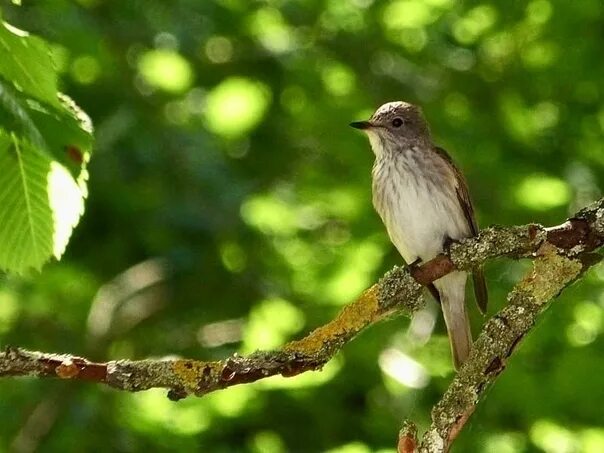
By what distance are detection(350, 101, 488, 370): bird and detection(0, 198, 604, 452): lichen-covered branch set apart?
204cm

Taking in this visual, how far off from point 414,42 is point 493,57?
0.51 metres

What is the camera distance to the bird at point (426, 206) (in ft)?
16.3

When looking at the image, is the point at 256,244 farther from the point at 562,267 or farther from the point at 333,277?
the point at 562,267

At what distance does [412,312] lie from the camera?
9.78ft

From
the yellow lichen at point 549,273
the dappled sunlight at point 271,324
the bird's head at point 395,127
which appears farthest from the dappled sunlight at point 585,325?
the yellow lichen at point 549,273

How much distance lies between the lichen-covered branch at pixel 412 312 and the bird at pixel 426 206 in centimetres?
204

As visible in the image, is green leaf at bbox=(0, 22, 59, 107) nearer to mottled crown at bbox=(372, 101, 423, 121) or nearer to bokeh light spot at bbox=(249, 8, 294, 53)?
mottled crown at bbox=(372, 101, 423, 121)

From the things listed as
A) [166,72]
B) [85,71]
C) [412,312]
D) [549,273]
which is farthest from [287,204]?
[549,273]

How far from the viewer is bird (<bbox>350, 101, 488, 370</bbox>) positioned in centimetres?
497

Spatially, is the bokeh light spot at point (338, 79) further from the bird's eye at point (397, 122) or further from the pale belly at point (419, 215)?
the pale belly at point (419, 215)

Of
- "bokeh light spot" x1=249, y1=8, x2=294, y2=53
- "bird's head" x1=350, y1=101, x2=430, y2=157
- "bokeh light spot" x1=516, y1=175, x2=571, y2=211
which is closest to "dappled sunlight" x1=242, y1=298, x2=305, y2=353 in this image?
"bird's head" x1=350, y1=101, x2=430, y2=157

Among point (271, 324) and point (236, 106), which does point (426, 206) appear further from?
point (236, 106)

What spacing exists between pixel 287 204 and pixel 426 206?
90.9 inches

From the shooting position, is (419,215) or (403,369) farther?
(403,369)
